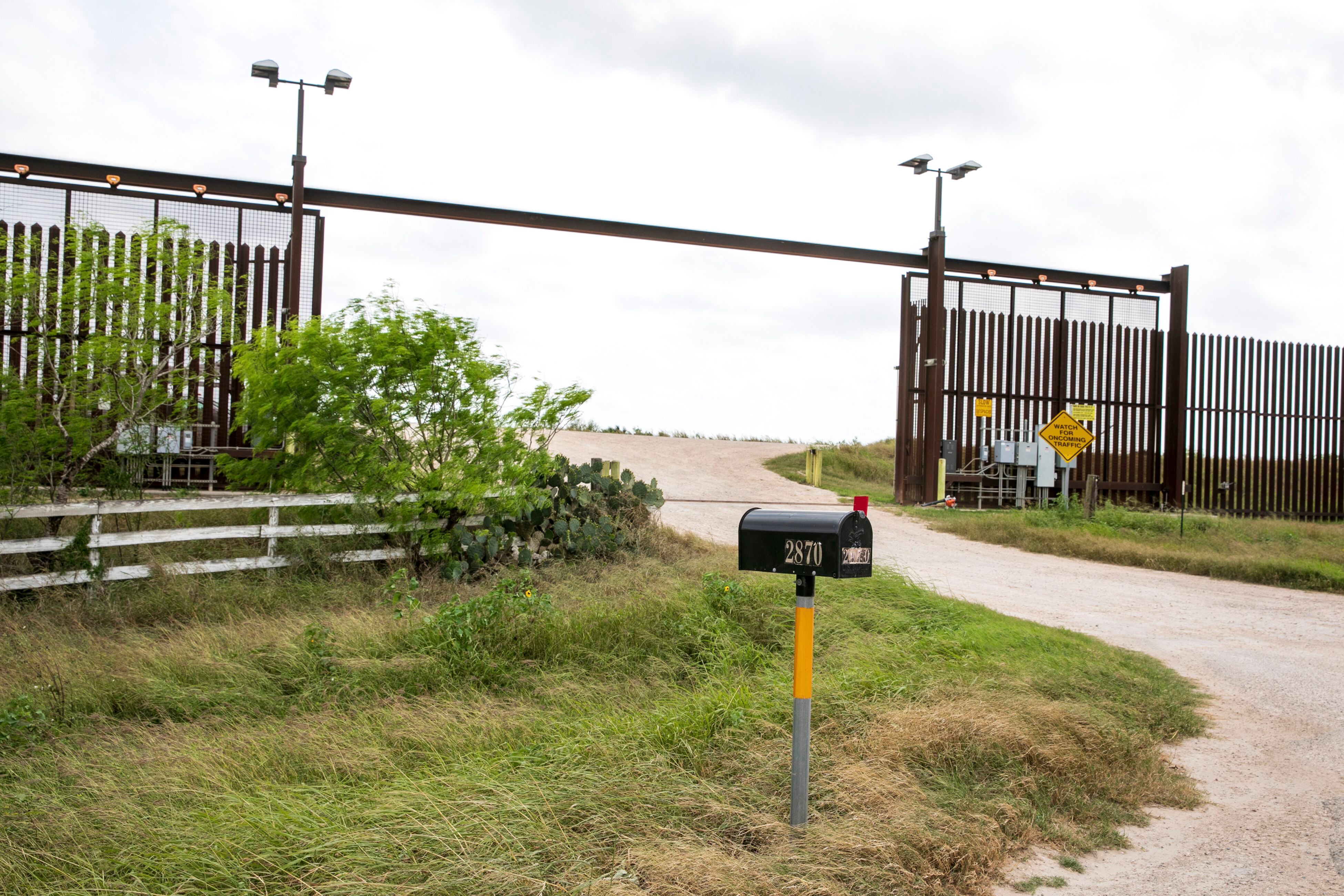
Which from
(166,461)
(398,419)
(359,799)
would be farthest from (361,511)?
(359,799)

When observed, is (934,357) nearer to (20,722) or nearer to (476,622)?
(476,622)

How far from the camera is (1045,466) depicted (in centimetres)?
2284

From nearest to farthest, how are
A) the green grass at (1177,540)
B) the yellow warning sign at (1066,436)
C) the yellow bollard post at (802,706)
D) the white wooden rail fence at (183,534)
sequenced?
the yellow bollard post at (802,706), the white wooden rail fence at (183,534), the green grass at (1177,540), the yellow warning sign at (1066,436)

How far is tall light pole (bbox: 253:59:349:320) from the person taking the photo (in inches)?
586

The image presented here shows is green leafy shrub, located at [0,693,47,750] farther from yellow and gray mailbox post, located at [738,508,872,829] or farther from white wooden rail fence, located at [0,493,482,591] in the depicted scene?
yellow and gray mailbox post, located at [738,508,872,829]

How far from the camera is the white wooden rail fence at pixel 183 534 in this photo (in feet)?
27.6

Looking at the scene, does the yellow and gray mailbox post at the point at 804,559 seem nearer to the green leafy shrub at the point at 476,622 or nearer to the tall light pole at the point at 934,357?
the green leafy shrub at the point at 476,622

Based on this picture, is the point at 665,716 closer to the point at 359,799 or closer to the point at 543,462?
the point at 359,799

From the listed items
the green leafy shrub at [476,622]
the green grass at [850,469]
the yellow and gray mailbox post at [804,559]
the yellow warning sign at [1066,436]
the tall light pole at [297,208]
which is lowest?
the green leafy shrub at [476,622]

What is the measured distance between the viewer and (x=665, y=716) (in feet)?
15.8

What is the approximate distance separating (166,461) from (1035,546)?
Result: 46.7ft

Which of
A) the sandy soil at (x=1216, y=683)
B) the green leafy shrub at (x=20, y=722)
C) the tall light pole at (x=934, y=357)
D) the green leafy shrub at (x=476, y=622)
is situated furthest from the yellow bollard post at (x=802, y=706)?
the tall light pole at (x=934, y=357)

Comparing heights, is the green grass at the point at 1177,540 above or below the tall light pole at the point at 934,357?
below

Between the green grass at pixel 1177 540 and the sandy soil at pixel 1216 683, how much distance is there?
0.59 metres
